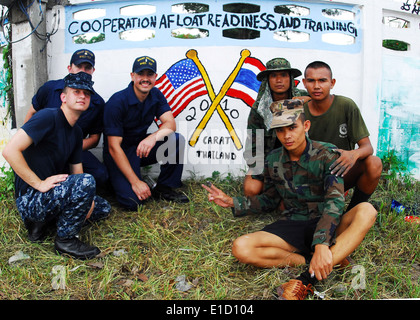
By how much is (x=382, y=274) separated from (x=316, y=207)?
0.75 meters

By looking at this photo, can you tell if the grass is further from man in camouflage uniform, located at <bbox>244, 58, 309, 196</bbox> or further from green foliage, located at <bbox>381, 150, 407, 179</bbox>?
green foliage, located at <bbox>381, 150, 407, 179</bbox>

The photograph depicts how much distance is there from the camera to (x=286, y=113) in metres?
2.48

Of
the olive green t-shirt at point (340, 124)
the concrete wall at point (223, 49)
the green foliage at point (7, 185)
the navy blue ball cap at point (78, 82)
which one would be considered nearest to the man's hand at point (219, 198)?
the olive green t-shirt at point (340, 124)

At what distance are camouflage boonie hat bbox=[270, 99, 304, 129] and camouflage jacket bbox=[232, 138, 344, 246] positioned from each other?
11.6 inches

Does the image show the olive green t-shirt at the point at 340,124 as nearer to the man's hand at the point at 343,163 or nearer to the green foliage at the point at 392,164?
the man's hand at the point at 343,163

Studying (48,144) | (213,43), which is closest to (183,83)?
(213,43)

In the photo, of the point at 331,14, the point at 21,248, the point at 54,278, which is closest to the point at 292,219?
the point at 54,278

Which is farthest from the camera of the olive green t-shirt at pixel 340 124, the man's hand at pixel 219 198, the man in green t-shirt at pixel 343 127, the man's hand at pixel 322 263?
the olive green t-shirt at pixel 340 124

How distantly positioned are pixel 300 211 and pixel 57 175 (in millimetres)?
2082

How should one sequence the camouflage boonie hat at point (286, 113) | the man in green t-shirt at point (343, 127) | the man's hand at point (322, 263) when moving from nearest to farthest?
the man's hand at point (322, 263) → the camouflage boonie hat at point (286, 113) → the man in green t-shirt at point (343, 127)

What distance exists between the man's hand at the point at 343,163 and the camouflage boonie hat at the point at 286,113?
0.47 metres

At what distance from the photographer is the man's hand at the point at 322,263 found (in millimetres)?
2191

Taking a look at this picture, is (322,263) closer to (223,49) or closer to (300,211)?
(300,211)

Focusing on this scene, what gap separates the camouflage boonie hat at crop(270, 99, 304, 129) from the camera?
2439 mm
